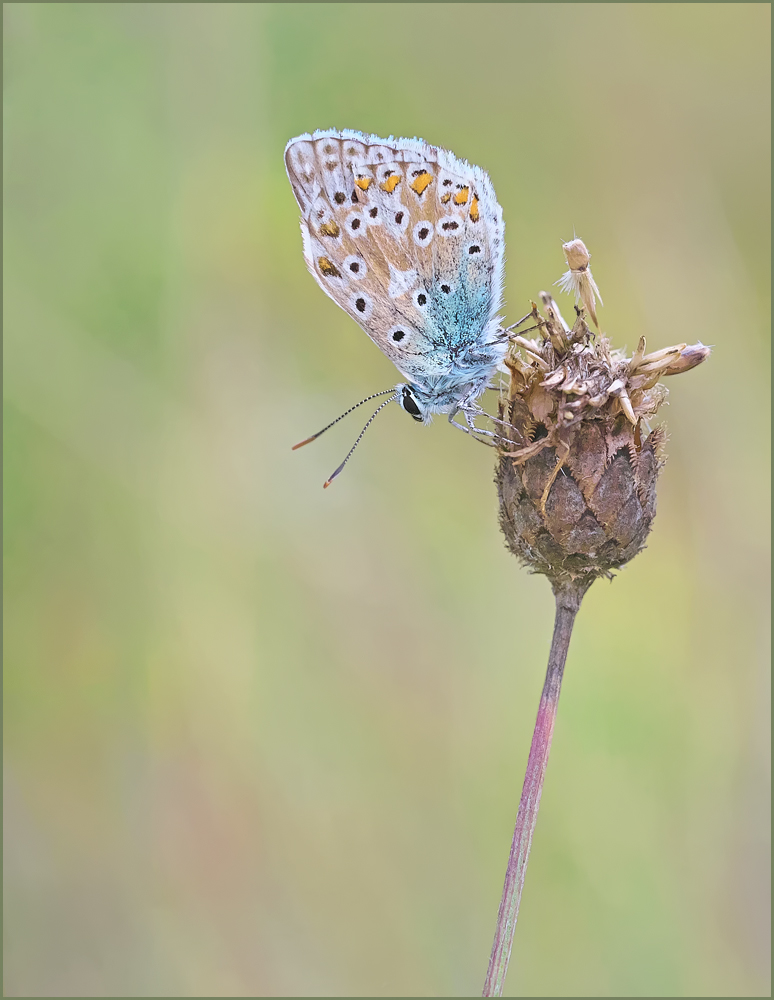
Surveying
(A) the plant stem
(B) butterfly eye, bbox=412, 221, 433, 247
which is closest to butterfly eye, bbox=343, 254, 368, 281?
(B) butterfly eye, bbox=412, 221, 433, 247

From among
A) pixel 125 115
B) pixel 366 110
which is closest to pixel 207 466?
pixel 125 115

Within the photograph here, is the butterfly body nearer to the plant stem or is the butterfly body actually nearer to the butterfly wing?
the butterfly wing

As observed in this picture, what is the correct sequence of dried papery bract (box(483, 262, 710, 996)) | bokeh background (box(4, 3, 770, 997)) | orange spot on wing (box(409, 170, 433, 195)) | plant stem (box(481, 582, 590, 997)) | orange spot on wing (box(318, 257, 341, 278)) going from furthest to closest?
bokeh background (box(4, 3, 770, 997)) → orange spot on wing (box(318, 257, 341, 278)) → orange spot on wing (box(409, 170, 433, 195)) → dried papery bract (box(483, 262, 710, 996)) → plant stem (box(481, 582, 590, 997))

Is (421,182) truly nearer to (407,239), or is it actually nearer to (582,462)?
(407,239)

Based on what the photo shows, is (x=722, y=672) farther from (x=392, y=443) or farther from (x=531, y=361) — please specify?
(x=531, y=361)

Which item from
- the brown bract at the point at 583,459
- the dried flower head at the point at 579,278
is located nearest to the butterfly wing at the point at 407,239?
the dried flower head at the point at 579,278

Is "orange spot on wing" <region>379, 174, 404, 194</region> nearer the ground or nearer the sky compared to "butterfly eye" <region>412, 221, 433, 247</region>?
nearer the sky

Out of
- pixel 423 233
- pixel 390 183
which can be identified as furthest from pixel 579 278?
pixel 390 183

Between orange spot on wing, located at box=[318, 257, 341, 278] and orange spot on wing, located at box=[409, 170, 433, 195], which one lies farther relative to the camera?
orange spot on wing, located at box=[318, 257, 341, 278]
